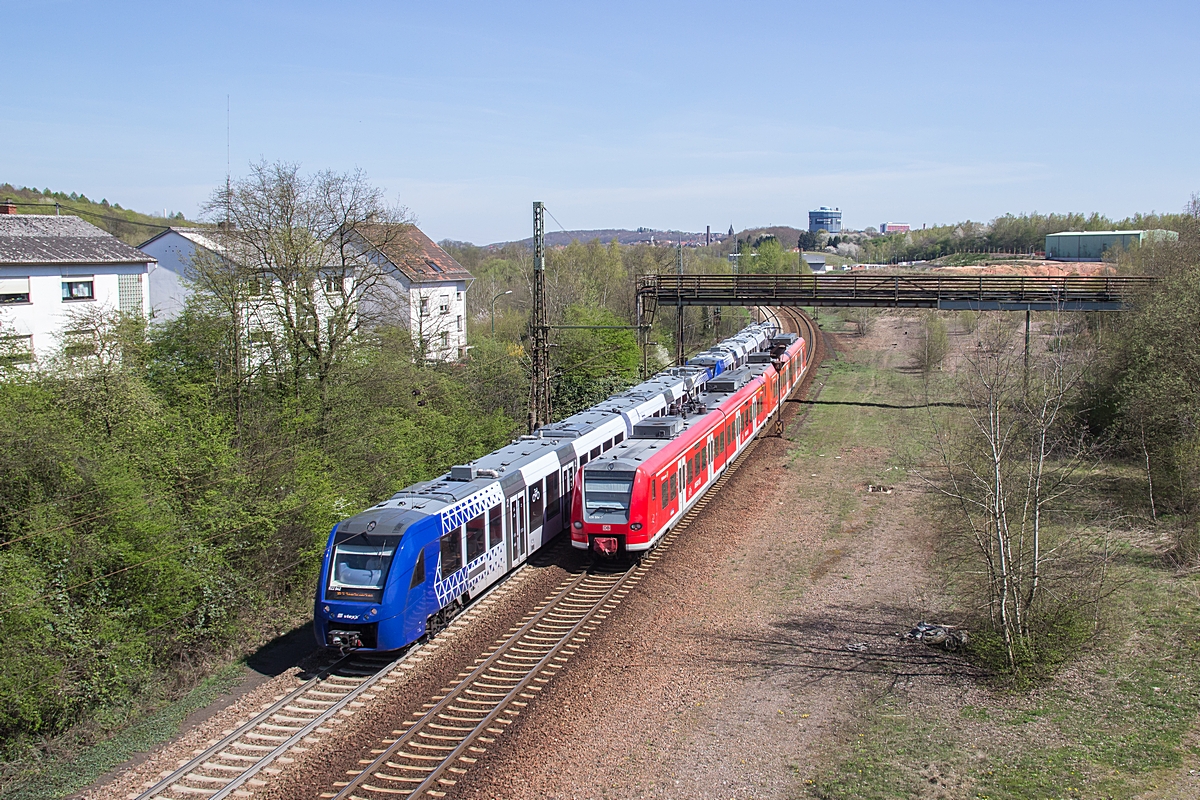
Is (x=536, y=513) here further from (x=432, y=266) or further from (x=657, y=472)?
(x=432, y=266)

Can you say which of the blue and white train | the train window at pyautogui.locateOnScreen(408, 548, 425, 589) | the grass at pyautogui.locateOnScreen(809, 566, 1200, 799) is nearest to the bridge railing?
the blue and white train

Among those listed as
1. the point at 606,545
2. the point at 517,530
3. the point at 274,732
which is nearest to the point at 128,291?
the point at 517,530

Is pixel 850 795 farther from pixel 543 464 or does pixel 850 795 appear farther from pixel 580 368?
pixel 580 368

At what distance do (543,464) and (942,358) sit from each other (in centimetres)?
4031

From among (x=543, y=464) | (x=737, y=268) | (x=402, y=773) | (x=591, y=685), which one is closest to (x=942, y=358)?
(x=737, y=268)

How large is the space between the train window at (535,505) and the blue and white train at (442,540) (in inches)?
0.9

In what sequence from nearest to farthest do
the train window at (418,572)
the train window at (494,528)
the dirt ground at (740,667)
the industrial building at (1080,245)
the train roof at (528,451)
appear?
1. the dirt ground at (740,667)
2. the train window at (418,572)
3. the train roof at (528,451)
4. the train window at (494,528)
5. the industrial building at (1080,245)

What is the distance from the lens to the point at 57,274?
25547 millimetres

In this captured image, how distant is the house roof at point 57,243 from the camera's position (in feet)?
82.0

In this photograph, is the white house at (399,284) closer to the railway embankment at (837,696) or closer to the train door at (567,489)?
the train door at (567,489)

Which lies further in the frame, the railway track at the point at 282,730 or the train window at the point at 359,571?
the train window at the point at 359,571

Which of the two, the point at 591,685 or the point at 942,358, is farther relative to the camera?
the point at 942,358

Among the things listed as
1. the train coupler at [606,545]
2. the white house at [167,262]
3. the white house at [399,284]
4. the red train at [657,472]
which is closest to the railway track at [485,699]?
the train coupler at [606,545]

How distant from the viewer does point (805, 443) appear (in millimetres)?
34219
